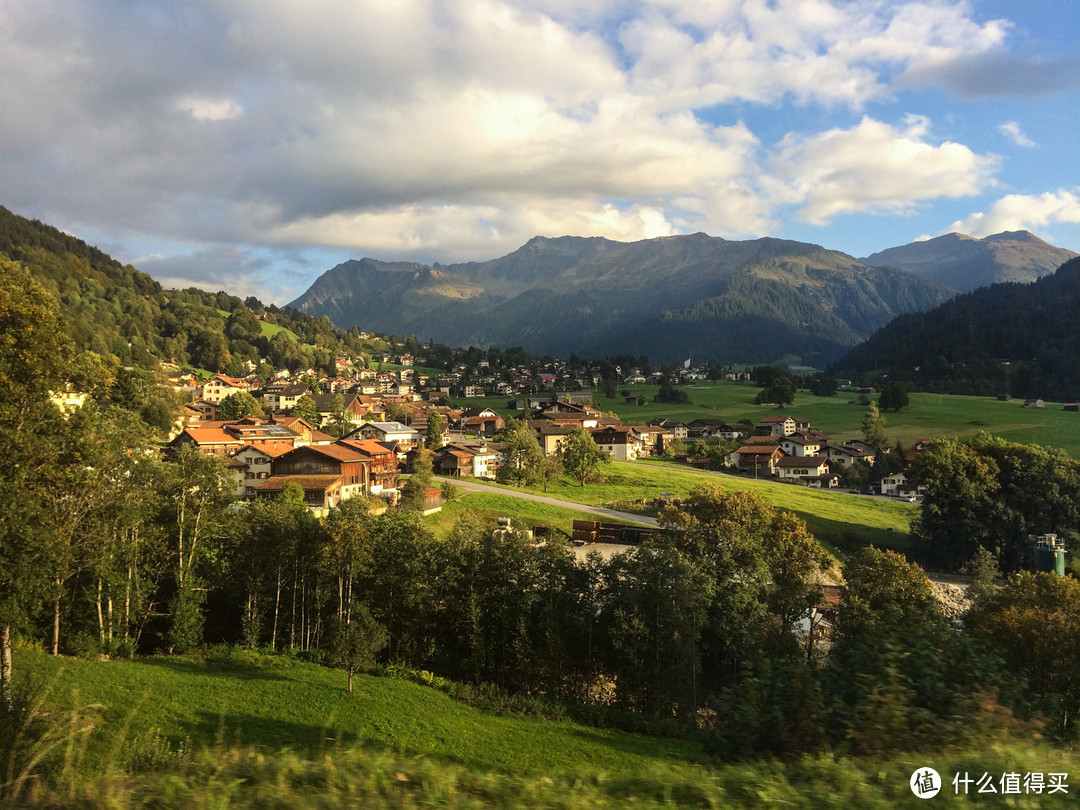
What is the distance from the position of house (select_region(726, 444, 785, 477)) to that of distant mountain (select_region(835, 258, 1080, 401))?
69.1m

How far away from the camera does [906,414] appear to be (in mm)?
94312

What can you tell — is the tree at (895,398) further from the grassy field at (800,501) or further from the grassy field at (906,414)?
the grassy field at (800,501)

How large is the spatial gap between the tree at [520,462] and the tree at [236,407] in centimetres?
3366

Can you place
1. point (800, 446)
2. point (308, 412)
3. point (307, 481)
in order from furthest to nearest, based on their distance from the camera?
point (800, 446), point (308, 412), point (307, 481)

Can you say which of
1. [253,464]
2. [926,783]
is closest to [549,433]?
[253,464]

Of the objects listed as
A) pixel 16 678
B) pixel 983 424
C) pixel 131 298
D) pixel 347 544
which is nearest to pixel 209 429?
pixel 347 544

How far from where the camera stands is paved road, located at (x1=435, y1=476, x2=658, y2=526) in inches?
1739

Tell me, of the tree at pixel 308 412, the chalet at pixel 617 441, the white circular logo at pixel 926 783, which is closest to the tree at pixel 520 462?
the chalet at pixel 617 441

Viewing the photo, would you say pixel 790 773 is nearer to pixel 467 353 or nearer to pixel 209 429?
pixel 209 429

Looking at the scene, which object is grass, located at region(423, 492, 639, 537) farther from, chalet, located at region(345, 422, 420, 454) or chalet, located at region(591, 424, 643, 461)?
chalet, located at region(591, 424, 643, 461)

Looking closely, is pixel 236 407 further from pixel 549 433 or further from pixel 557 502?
pixel 557 502

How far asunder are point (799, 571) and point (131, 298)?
129 meters

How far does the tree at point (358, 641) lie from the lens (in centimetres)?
1725

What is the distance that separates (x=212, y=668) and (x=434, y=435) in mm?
43729
